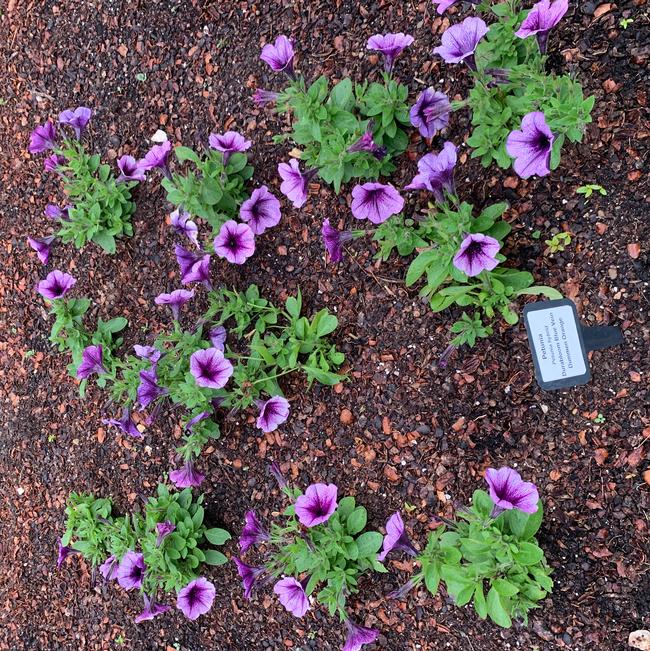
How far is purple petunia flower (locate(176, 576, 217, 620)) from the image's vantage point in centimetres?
261

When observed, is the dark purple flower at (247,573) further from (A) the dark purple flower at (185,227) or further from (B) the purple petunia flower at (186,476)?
(A) the dark purple flower at (185,227)

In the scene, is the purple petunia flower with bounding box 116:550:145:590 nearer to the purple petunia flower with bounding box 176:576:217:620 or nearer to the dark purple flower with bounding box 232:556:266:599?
the purple petunia flower with bounding box 176:576:217:620

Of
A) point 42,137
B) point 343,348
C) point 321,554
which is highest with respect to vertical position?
point 42,137

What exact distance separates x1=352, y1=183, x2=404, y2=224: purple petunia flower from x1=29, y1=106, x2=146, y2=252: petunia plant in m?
1.25

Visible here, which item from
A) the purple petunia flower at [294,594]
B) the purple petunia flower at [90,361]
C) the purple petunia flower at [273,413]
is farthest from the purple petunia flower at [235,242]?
the purple petunia flower at [294,594]

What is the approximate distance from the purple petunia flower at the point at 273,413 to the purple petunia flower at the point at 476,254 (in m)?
0.90

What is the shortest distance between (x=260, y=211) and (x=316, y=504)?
1240mm

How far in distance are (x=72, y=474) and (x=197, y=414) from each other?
1.05 metres

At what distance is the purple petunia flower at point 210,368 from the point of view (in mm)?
2396

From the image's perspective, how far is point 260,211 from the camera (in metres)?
2.61

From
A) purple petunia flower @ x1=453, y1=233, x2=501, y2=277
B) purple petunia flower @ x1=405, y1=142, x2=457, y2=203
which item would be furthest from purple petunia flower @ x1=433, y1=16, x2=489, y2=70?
purple petunia flower @ x1=453, y1=233, x2=501, y2=277

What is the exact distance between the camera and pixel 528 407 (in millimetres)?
2324

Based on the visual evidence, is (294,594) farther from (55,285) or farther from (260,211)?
(55,285)

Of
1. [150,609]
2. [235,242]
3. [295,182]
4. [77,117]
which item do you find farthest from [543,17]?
[150,609]
